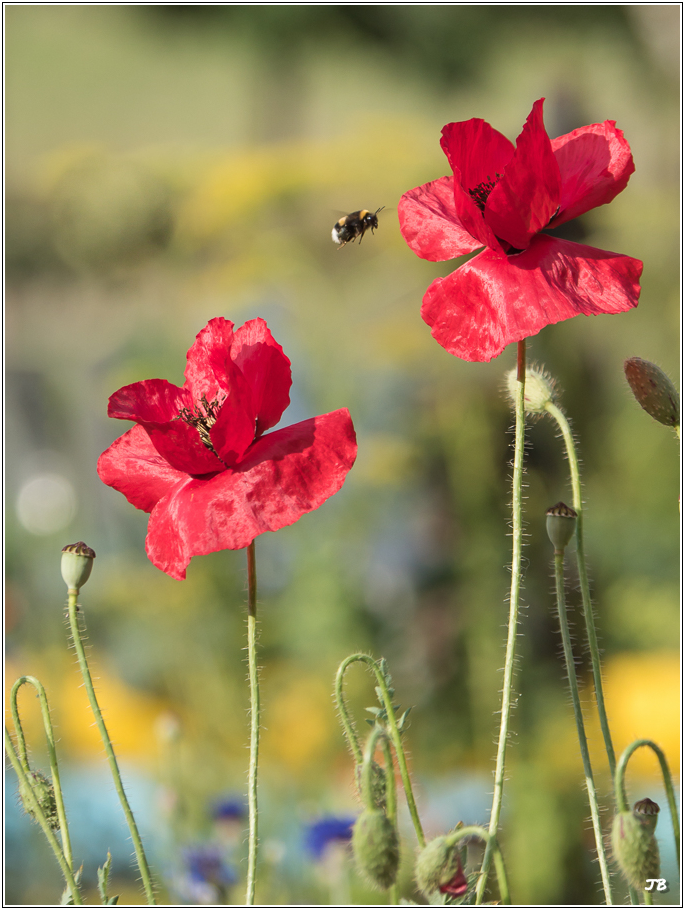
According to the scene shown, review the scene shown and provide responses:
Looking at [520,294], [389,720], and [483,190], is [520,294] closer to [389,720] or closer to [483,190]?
[483,190]

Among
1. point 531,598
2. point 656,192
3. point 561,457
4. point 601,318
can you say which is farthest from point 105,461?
point 656,192

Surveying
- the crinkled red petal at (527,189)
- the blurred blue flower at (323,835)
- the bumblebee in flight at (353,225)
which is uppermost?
the bumblebee in flight at (353,225)

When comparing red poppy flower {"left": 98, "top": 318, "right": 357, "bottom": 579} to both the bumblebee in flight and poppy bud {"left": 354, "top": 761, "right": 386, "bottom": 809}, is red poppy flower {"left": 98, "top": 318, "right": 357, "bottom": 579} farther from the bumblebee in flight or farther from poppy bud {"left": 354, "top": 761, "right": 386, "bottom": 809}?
the bumblebee in flight

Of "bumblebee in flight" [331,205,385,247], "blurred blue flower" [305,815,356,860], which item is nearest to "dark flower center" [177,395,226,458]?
"bumblebee in flight" [331,205,385,247]

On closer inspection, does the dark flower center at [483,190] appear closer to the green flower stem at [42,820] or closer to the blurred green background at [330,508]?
the green flower stem at [42,820]

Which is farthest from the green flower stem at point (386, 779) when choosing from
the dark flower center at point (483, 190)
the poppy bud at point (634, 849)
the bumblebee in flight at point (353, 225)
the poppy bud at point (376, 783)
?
the bumblebee in flight at point (353, 225)

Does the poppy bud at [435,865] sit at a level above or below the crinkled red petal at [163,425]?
below
